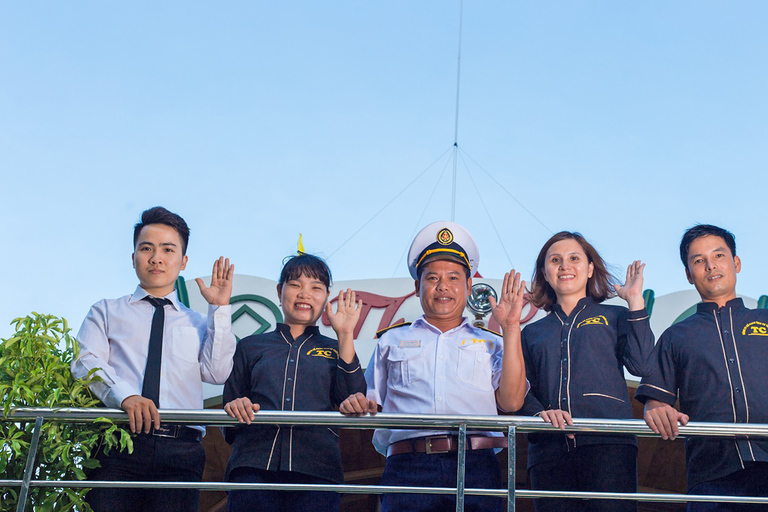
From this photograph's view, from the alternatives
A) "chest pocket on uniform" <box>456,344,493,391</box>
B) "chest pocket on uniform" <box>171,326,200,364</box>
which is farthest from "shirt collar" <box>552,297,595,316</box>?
"chest pocket on uniform" <box>171,326,200,364</box>

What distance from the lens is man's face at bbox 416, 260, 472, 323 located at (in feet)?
12.2

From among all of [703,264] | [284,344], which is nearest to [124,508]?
[284,344]

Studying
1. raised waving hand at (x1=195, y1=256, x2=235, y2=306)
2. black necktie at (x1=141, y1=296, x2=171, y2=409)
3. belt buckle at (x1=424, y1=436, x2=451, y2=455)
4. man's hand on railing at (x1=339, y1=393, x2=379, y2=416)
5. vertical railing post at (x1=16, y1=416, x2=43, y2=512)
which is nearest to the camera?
vertical railing post at (x1=16, y1=416, x2=43, y2=512)

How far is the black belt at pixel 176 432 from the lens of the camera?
10.9 feet

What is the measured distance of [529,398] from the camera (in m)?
3.48

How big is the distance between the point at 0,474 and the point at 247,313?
468 cm

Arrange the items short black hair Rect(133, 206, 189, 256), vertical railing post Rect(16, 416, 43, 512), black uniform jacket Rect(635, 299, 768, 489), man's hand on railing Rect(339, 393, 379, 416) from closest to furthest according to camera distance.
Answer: vertical railing post Rect(16, 416, 43, 512)
man's hand on railing Rect(339, 393, 379, 416)
black uniform jacket Rect(635, 299, 768, 489)
short black hair Rect(133, 206, 189, 256)

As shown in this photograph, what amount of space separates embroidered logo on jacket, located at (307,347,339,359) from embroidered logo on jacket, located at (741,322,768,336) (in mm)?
1723

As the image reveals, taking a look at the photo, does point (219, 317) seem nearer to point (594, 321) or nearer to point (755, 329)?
point (594, 321)

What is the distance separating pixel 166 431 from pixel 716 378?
222cm

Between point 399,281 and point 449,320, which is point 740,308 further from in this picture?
point 399,281

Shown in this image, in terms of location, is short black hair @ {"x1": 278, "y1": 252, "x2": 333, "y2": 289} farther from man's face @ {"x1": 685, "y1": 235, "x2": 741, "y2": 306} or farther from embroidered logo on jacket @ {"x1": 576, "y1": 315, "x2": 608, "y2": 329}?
man's face @ {"x1": 685, "y1": 235, "x2": 741, "y2": 306}

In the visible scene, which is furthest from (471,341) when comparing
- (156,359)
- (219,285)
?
(156,359)

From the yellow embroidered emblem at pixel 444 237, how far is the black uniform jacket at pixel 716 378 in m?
1.04
